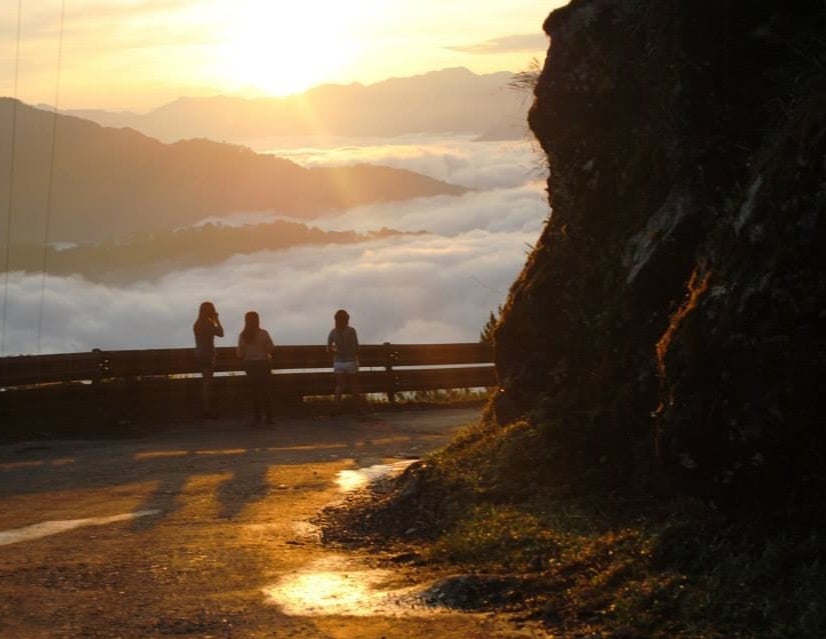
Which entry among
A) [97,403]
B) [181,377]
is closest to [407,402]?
[181,377]

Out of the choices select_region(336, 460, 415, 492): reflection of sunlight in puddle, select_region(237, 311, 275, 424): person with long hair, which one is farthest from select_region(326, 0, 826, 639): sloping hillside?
select_region(237, 311, 275, 424): person with long hair

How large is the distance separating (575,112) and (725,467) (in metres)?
5.34

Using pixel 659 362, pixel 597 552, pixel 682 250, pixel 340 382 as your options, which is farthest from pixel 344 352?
pixel 597 552

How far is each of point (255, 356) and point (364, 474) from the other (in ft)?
22.9

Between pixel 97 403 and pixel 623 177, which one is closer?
pixel 623 177

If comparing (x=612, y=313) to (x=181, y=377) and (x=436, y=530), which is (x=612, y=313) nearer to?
(x=436, y=530)

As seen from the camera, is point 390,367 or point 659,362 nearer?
point 659,362

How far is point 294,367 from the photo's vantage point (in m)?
26.3

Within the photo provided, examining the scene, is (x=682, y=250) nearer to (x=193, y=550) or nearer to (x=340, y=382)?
(x=193, y=550)

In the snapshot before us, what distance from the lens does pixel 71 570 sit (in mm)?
9984

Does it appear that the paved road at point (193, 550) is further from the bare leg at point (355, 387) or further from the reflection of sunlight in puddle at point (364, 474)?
the bare leg at point (355, 387)

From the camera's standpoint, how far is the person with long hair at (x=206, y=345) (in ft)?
76.3

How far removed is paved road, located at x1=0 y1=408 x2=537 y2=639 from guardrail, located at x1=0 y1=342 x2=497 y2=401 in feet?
11.4

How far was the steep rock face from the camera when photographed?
7.87 meters
